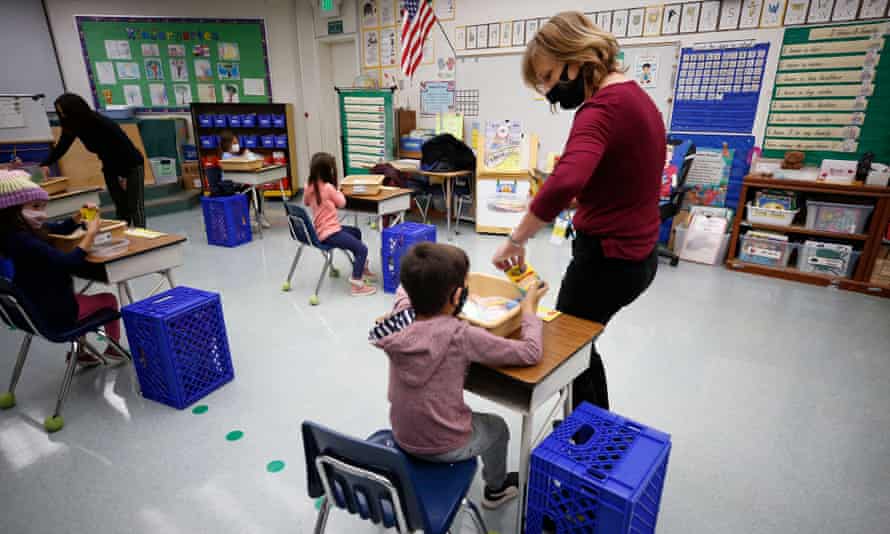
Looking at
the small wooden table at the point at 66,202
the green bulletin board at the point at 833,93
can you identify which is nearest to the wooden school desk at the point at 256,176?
the small wooden table at the point at 66,202

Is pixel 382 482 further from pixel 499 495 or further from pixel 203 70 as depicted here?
pixel 203 70

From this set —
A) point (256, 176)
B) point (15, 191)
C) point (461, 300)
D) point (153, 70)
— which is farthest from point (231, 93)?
point (461, 300)

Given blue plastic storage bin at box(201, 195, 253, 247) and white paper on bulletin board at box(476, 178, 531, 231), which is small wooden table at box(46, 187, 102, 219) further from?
white paper on bulletin board at box(476, 178, 531, 231)

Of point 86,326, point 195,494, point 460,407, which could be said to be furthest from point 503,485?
point 86,326

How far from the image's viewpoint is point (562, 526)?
1352mm

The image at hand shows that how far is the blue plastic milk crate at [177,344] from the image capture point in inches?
89.0

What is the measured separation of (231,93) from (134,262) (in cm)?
592

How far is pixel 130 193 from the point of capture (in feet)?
14.1

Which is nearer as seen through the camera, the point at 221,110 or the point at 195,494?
the point at 195,494

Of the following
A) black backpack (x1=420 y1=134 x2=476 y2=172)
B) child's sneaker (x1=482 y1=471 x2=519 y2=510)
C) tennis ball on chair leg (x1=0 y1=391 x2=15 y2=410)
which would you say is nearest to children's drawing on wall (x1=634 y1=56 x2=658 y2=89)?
black backpack (x1=420 y1=134 x2=476 y2=172)

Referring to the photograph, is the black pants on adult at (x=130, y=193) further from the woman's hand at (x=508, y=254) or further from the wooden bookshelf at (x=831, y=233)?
the wooden bookshelf at (x=831, y=233)

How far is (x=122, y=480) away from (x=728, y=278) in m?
4.43

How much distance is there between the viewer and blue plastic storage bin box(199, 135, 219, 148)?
23.3ft

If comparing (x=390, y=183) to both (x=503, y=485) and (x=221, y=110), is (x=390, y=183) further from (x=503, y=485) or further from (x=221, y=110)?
(x=503, y=485)
